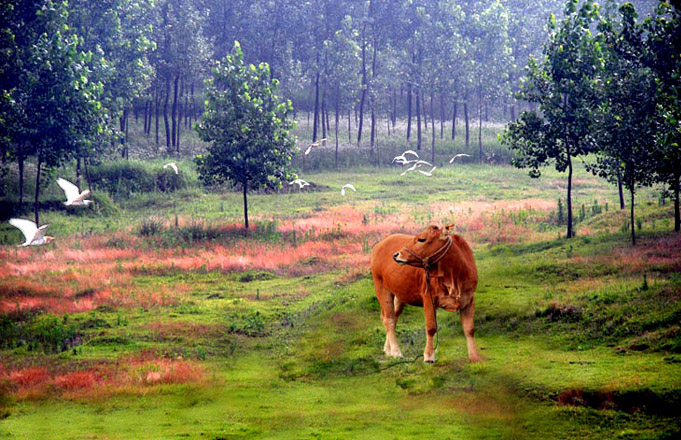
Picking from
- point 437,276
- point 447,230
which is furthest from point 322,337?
point 447,230

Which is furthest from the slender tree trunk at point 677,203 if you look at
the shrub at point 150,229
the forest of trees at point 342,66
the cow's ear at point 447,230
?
the shrub at point 150,229

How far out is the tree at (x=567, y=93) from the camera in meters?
33.3

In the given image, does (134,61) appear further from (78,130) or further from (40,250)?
(40,250)

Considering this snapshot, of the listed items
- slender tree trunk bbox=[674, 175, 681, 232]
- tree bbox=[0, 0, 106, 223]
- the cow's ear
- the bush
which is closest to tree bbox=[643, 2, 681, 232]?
slender tree trunk bbox=[674, 175, 681, 232]

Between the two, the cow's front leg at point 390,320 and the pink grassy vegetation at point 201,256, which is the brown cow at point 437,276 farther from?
the pink grassy vegetation at point 201,256

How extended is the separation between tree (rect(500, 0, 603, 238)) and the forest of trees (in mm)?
79

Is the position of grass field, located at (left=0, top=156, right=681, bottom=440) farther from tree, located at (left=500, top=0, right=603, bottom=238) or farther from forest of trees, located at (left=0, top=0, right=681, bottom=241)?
forest of trees, located at (left=0, top=0, right=681, bottom=241)

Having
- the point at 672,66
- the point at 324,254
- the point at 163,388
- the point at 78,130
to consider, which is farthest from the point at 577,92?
the point at 78,130

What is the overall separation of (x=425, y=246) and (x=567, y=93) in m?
23.4

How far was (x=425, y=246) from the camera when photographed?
545 inches

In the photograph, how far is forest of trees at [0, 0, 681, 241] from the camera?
29.8 meters

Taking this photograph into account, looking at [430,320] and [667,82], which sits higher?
[667,82]

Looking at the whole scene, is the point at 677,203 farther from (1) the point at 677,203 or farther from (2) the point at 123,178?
(2) the point at 123,178

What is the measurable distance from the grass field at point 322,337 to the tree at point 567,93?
180 inches
